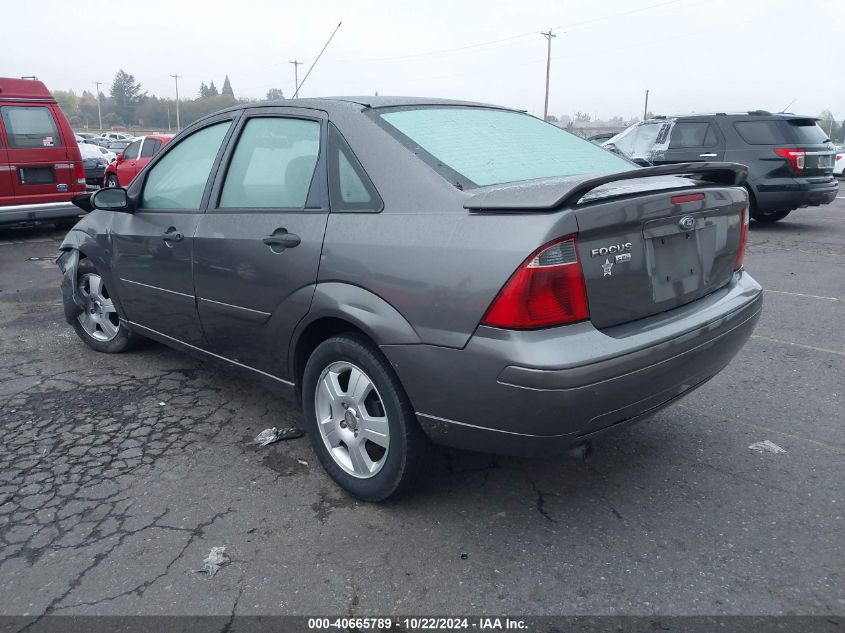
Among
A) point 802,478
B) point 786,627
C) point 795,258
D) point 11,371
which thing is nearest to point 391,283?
point 786,627

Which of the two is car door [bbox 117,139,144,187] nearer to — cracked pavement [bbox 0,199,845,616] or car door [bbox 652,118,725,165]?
car door [bbox 652,118,725,165]

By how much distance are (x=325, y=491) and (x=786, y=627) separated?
1824mm

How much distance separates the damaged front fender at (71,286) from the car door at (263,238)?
6.04 ft

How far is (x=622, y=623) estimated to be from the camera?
2.27 metres

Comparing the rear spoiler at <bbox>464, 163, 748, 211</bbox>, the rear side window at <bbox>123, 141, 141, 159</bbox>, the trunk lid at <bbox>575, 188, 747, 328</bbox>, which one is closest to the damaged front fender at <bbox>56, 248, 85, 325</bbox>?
the rear spoiler at <bbox>464, 163, 748, 211</bbox>

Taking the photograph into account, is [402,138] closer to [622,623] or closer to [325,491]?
[325,491]

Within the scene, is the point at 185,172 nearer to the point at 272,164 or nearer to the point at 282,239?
the point at 272,164

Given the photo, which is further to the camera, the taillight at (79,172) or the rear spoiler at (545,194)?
the taillight at (79,172)

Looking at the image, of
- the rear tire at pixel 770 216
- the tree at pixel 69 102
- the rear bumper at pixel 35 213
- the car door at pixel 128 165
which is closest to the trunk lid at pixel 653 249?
the rear bumper at pixel 35 213

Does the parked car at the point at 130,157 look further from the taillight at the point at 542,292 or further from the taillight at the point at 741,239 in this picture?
the taillight at the point at 542,292

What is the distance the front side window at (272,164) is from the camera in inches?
127

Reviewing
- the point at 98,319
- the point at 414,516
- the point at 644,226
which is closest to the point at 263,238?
the point at 414,516

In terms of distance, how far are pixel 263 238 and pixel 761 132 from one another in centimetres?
986

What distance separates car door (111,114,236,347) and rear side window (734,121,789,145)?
9409 mm
